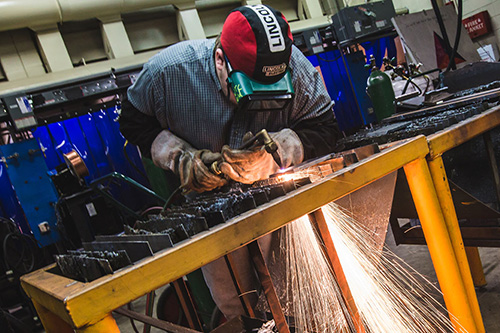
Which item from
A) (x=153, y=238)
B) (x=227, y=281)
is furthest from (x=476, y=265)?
(x=153, y=238)

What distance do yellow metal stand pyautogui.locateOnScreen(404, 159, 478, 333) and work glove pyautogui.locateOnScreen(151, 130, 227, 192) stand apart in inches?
31.8

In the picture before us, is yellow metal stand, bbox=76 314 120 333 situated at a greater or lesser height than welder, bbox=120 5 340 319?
lesser

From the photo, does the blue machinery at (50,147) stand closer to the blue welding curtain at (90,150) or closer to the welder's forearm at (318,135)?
the blue welding curtain at (90,150)

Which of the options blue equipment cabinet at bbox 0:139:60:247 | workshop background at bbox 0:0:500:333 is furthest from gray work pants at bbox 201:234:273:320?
blue equipment cabinet at bbox 0:139:60:247

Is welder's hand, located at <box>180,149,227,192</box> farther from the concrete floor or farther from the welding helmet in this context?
the concrete floor

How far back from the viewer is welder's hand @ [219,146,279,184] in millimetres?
1531

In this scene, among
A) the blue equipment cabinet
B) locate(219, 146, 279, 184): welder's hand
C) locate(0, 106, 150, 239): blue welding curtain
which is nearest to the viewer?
locate(219, 146, 279, 184): welder's hand

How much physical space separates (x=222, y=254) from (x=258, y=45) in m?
0.92

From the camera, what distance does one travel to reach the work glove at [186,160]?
5.42 ft

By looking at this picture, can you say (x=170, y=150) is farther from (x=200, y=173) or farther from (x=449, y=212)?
(x=449, y=212)

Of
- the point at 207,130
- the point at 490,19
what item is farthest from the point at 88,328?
the point at 490,19

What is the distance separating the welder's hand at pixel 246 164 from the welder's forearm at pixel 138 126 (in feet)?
1.81

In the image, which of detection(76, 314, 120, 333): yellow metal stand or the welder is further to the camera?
the welder

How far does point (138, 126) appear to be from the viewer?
1.96m
